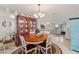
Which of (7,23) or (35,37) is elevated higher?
(7,23)

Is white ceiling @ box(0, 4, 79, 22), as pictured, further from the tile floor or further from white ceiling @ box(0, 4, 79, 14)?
the tile floor

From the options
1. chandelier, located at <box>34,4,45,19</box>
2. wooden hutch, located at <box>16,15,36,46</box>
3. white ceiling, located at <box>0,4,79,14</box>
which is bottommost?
wooden hutch, located at <box>16,15,36,46</box>

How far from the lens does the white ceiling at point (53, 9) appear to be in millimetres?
2268

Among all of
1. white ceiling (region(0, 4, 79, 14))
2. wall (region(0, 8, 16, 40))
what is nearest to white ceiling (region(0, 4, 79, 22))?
white ceiling (region(0, 4, 79, 14))

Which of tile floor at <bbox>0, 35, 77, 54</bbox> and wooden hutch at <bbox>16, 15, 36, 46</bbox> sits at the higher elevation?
wooden hutch at <bbox>16, 15, 36, 46</bbox>

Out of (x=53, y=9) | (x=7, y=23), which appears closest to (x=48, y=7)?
(x=53, y=9)

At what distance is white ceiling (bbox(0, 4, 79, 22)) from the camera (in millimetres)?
2268

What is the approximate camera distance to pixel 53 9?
2.30 m

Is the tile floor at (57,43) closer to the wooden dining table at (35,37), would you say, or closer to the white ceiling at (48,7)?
the wooden dining table at (35,37)

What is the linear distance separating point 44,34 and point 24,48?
486mm

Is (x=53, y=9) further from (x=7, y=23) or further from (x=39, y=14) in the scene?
(x=7, y=23)

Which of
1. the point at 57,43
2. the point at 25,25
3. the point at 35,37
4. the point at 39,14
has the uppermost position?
the point at 39,14

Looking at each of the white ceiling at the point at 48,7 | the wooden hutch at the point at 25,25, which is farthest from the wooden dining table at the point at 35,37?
the white ceiling at the point at 48,7
